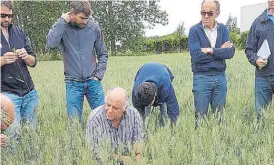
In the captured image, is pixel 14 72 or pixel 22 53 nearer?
pixel 22 53

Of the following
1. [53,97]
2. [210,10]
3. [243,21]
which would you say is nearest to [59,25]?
[210,10]

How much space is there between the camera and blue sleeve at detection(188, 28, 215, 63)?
4.33 meters

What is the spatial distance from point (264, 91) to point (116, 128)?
1775 millimetres

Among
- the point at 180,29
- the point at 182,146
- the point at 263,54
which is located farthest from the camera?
the point at 180,29

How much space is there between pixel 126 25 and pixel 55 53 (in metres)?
9.83

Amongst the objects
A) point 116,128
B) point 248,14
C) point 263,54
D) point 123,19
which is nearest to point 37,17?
point 123,19

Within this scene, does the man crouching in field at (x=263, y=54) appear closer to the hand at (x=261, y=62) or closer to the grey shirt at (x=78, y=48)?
the hand at (x=261, y=62)

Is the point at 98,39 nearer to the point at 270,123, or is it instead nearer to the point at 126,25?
the point at 270,123

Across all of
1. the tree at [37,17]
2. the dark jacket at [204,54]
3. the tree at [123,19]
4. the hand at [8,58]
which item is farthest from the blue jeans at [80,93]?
the tree at [123,19]

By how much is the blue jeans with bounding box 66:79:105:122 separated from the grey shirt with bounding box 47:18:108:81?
7 cm

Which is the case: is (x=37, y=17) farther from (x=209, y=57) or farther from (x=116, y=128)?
(x=116, y=128)

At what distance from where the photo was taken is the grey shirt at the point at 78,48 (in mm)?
4250

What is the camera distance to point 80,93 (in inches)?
171

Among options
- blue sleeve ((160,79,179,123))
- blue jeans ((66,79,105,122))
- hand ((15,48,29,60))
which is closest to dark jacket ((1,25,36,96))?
hand ((15,48,29,60))
